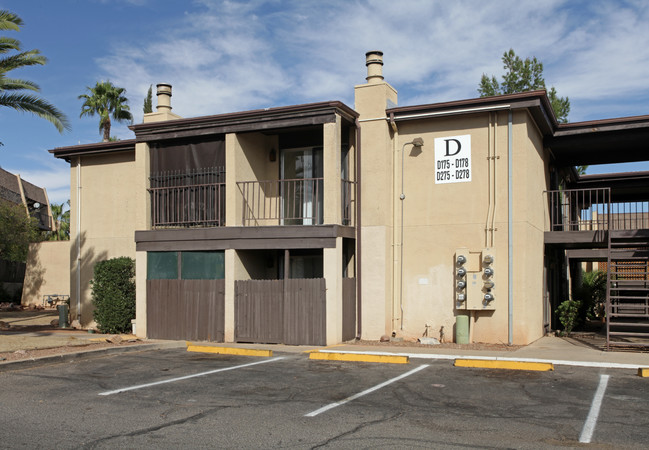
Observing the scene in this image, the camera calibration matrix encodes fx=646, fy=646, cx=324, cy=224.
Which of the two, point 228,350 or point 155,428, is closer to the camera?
point 155,428

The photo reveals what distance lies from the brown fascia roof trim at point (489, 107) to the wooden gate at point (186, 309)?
20.8 ft

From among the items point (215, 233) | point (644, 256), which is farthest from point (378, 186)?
point (644, 256)

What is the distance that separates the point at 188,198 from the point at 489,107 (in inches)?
317

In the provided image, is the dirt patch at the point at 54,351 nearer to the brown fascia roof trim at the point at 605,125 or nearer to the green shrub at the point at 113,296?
the green shrub at the point at 113,296

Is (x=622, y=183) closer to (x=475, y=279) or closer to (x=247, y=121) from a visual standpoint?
(x=475, y=279)

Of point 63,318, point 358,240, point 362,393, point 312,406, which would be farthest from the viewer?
point 63,318

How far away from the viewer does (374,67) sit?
54.5ft

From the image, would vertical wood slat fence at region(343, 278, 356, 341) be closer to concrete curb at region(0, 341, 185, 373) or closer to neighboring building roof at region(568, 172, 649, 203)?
concrete curb at region(0, 341, 185, 373)

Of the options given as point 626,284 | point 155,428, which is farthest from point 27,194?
point 155,428

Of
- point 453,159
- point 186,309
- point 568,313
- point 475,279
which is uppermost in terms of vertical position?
point 453,159

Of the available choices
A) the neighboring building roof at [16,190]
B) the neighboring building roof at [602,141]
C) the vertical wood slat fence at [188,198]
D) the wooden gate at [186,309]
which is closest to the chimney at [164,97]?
the vertical wood slat fence at [188,198]

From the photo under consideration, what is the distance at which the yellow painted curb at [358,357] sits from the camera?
1243 centimetres

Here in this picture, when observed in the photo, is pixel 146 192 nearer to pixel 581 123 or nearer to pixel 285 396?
pixel 285 396

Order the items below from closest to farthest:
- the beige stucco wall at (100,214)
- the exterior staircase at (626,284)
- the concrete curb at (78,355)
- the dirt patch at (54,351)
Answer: the concrete curb at (78,355) → the dirt patch at (54,351) → the exterior staircase at (626,284) → the beige stucco wall at (100,214)
